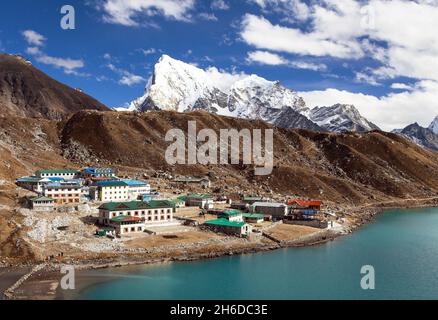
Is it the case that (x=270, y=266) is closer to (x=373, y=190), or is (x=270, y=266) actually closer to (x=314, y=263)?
(x=314, y=263)

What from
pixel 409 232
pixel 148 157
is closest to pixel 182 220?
pixel 409 232

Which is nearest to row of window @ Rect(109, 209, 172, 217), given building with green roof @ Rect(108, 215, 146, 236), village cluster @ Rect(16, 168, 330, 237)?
village cluster @ Rect(16, 168, 330, 237)

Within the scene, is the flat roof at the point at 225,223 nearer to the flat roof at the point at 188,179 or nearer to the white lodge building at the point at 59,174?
the white lodge building at the point at 59,174

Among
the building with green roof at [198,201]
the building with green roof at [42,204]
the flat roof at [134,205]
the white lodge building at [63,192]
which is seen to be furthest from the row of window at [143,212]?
the building with green roof at [198,201]

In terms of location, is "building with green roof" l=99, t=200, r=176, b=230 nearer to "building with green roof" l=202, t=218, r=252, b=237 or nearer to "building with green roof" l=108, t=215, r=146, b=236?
"building with green roof" l=108, t=215, r=146, b=236

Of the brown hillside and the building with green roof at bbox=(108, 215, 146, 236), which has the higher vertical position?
the brown hillside

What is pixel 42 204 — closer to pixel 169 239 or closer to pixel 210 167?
pixel 169 239
